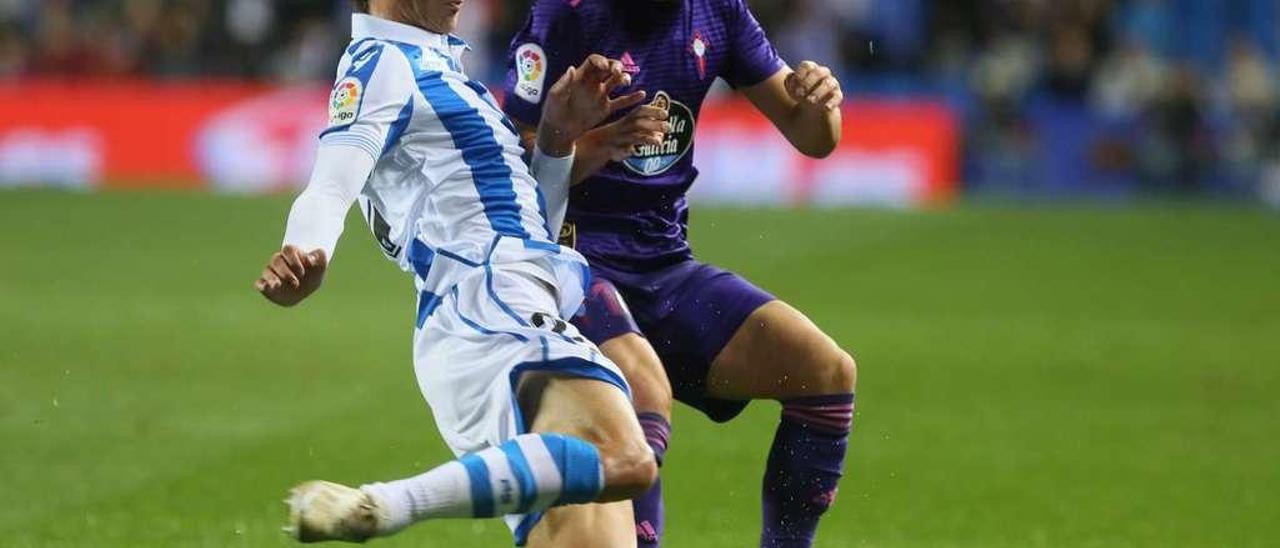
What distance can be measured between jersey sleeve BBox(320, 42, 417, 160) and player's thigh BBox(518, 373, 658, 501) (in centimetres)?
67

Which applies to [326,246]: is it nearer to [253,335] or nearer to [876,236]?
[253,335]

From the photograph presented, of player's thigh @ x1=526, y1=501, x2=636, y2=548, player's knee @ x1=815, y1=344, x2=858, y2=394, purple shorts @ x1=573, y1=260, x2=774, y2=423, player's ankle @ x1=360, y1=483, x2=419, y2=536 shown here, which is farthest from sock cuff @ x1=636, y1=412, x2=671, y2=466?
player's ankle @ x1=360, y1=483, x2=419, y2=536

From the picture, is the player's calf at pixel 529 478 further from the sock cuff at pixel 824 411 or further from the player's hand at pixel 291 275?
the sock cuff at pixel 824 411

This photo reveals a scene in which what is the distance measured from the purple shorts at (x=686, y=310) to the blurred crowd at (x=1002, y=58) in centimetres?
1554

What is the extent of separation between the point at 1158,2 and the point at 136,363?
49.2 ft

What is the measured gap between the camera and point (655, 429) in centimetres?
553

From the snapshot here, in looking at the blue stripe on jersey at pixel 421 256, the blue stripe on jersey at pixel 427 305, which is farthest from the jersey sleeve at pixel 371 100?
the blue stripe on jersey at pixel 427 305

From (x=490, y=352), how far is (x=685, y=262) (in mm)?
1355

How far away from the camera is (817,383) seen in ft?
19.5

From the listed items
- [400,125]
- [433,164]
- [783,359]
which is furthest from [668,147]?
[400,125]

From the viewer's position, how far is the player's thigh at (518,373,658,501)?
4801mm

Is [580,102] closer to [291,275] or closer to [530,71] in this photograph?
[530,71]

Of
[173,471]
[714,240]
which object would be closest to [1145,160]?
[714,240]

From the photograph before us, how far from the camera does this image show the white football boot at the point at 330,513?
173 inches
